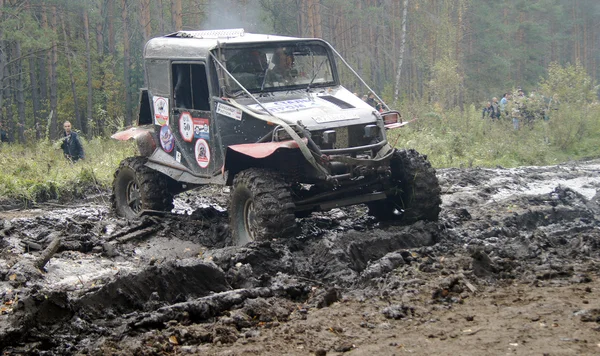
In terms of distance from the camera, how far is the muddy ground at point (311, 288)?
470 cm

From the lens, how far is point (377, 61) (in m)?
40.2

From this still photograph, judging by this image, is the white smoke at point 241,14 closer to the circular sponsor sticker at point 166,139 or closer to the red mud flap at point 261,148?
the circular sponsor sticker at point 166,139

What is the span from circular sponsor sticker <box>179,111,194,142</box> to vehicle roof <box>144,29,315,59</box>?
0.72 meters

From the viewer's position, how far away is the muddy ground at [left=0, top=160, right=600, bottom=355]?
4.70 m

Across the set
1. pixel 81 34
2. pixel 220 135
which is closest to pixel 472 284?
pixel 220 135

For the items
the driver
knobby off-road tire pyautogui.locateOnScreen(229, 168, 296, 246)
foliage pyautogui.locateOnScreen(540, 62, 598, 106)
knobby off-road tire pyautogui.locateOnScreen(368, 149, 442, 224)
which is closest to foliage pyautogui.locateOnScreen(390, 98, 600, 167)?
foliage pyautogui.locateOnScreen(540, 62, 598, 106)

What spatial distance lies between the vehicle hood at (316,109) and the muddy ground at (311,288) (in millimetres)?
1260

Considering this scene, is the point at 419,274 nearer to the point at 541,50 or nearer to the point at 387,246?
the point at 387,246

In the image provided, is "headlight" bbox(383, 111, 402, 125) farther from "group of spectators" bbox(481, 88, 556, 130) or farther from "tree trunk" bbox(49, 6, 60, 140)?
"tree trunk" bbox(49, 6, 60, 140)

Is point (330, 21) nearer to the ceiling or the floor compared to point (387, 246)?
nearer to the ceiling

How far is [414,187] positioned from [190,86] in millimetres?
2967

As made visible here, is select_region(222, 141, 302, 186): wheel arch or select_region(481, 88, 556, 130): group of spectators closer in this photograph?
select_region(222, 141, 302, 186): wheel arch

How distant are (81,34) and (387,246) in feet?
97.6

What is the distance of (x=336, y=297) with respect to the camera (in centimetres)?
581
